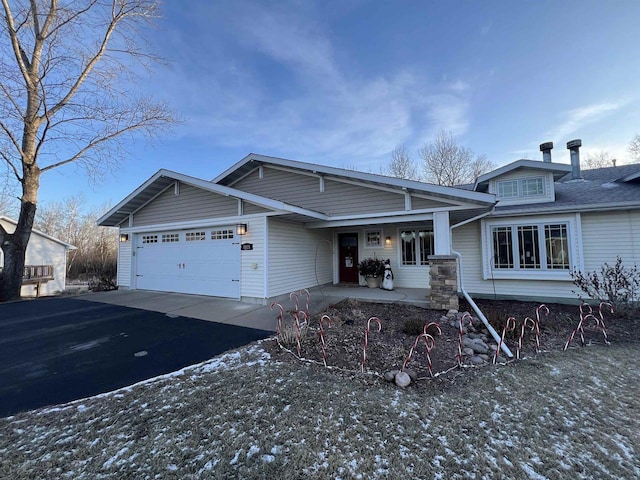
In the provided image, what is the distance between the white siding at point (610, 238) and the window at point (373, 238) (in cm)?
585

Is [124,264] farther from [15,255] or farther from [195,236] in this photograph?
[195,236]

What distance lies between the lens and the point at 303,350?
4.23 m

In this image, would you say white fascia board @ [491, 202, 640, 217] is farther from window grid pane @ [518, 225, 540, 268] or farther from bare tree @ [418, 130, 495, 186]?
bare tree @ [418, 130, 495, 186]

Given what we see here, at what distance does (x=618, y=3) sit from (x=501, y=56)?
8.78 ft

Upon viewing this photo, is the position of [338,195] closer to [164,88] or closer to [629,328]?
[629,328]

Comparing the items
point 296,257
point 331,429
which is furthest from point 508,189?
point 331,429

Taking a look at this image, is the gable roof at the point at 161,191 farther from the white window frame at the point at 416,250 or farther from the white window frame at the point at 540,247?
the white window frame at the point at 540,247

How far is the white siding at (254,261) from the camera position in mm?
7648

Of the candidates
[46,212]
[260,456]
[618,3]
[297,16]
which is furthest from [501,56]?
[46,212]

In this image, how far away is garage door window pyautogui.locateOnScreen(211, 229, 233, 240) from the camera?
27.3ft

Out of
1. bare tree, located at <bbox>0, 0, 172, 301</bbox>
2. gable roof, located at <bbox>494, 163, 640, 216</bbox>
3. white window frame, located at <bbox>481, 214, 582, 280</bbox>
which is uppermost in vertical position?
bare tree, located at <bbox>0, 0, 172, 301</bbox>

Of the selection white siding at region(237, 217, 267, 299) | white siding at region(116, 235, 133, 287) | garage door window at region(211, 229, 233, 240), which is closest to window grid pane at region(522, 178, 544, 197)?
white siding at region(237, 217, 267, 299)

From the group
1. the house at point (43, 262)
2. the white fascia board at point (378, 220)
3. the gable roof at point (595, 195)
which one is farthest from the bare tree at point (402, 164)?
the house at point (43, 262)

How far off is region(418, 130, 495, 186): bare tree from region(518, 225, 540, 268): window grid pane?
13821 millimetres
